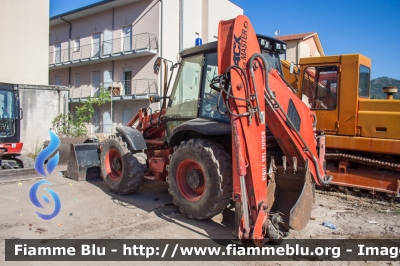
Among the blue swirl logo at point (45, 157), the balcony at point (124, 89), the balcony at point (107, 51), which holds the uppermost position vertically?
the balcony at point (107, 51)

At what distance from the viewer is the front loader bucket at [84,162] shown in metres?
7.89

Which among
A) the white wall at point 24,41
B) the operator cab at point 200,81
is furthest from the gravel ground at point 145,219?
the white wall at point 24,41

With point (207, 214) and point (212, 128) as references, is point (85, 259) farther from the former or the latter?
point (212, 128)

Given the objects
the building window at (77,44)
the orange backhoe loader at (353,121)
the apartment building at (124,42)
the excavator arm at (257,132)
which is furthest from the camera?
the building window at (77,44)

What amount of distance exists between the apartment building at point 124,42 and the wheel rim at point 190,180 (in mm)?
14920

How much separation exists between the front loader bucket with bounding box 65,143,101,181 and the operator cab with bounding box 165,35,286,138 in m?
2.95

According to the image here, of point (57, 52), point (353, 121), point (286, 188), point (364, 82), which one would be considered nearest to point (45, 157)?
point (286, 188)

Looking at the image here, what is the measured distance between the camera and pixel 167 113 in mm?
6242

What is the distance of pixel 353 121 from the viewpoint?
7.10 metres

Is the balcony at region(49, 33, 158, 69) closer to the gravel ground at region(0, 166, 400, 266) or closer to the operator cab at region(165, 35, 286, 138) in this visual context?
the gravel ground at region(0, 166, 400, 266)

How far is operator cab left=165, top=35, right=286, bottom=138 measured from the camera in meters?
5.33

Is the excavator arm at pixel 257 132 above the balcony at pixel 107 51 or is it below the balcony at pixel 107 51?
below

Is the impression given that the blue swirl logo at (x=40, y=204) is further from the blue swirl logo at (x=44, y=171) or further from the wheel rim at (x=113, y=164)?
the wheel rim at (x=113, y=164)

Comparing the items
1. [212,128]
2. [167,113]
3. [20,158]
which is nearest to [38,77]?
[20,158]
